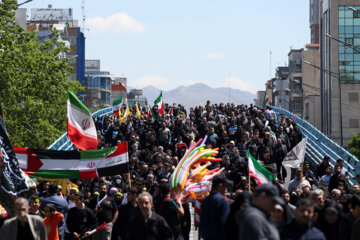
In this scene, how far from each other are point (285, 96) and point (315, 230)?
14196 centimetres

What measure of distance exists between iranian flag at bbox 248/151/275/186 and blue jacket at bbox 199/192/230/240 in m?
6.51

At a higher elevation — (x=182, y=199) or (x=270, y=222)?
(x=270, y=222)

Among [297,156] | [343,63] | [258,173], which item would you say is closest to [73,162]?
[258,173]

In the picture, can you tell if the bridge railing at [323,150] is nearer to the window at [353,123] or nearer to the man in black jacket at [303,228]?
the man in black jacket at [303,228]

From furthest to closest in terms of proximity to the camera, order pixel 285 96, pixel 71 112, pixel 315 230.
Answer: pixel 285 96 < pixel 71 112 < pixel 315 230

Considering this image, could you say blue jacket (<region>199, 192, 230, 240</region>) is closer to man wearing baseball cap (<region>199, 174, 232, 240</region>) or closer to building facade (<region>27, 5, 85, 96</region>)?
man wearing baseball cap (<region>199, 174, 232, 240</region>)

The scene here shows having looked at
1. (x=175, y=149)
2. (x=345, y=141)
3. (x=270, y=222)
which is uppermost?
(x=270, y=222)

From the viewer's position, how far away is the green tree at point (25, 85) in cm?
3947

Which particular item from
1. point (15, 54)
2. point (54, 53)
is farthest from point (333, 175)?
point (54, 53)

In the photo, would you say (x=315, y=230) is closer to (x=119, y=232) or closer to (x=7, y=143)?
(x=119, y=232)

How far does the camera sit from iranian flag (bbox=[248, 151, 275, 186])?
1745 centimetres

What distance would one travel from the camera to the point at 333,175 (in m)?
20.1

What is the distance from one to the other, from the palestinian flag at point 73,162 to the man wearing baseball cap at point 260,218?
851 centimetres

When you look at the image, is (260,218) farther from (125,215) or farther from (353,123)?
(353,123)
